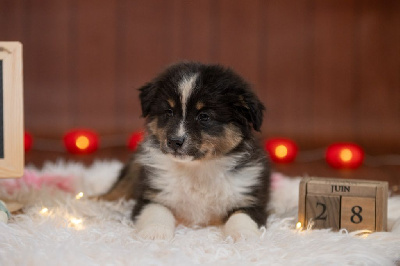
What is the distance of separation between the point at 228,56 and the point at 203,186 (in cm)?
392

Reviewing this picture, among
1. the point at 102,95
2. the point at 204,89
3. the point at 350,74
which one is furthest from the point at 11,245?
the point at 350,74

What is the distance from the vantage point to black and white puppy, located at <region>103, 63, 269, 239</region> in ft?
8.93

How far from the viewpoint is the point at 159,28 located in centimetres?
669

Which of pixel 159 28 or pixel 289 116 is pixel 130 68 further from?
pixel 289 116

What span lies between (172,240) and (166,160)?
0.54m

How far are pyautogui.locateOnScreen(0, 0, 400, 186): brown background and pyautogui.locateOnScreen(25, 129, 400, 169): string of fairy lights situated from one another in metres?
0.41

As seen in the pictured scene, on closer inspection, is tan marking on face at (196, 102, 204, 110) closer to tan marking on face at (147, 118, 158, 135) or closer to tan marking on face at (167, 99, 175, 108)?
tan marking on face at (167, 99, 175, 108)

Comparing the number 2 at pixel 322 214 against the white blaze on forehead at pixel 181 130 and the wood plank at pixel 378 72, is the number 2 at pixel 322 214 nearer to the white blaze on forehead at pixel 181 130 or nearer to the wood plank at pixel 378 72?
the white blaze on forehead at pixel 181 130

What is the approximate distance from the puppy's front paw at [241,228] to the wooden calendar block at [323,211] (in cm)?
35

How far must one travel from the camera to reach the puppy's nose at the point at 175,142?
2641 millimetres

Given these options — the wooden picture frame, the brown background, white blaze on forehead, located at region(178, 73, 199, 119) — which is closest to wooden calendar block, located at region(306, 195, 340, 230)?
white blaze on forehead, located at region(178, 73, 199, 119)

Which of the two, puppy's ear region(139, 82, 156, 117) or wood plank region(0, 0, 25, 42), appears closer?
puppy's ear region(139, 82, 156, 117)

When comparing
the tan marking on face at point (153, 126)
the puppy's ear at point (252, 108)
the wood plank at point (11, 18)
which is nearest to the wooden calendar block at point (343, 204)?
the puppy's ear at point (252, 108)

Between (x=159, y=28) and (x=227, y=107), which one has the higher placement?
(x=159, y=28)
